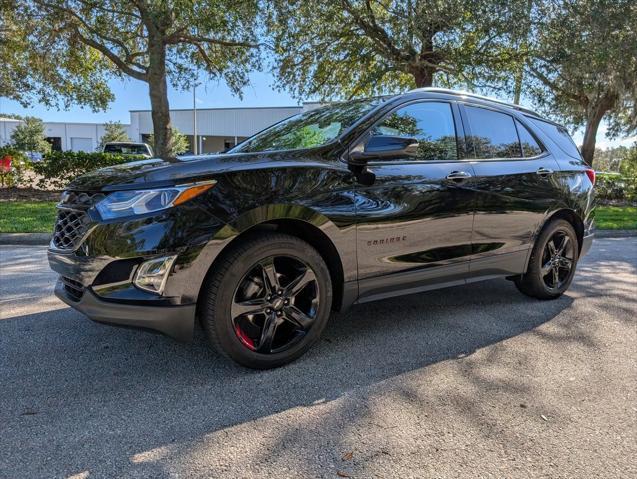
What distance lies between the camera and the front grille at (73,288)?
2.88 metres

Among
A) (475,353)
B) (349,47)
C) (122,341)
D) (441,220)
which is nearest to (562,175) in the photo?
(441,220)

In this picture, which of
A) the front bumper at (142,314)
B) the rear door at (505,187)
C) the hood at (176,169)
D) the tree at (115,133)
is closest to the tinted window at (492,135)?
the rear door at (505,187)

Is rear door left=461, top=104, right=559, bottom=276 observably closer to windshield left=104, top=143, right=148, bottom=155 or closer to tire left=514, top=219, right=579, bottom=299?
tire left=514, top=219, right=579, bottom=299

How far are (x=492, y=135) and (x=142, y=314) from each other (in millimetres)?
A: 3231

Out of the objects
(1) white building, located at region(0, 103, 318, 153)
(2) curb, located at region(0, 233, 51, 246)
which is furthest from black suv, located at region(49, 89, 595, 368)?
(1) white building, located at region(0, 103, 318, 153)

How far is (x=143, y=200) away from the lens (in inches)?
109

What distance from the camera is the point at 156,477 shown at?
210 centimetres

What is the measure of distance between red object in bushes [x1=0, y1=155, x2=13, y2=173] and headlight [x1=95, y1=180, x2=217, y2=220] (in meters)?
13.0

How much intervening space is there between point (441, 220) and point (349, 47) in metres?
11.8

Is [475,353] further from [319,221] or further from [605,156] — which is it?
[605,156]

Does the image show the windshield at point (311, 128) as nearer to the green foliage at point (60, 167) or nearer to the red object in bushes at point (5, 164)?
the green foliage at point (60, 167)

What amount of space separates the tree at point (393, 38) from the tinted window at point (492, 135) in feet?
27.3

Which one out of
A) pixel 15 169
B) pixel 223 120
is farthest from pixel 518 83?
pixel 223 120

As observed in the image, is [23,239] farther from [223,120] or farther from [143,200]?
[223,120]
